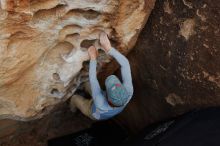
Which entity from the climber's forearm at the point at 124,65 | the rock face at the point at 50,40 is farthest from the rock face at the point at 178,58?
the climber's forearm at the point at 124,65

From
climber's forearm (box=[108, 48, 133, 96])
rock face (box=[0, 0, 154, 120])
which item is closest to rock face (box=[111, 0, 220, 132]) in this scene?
rock face (box=[0, 0, 154, 120])

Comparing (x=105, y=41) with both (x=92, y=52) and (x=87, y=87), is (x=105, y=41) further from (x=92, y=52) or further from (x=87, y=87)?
(x=87, y=87)

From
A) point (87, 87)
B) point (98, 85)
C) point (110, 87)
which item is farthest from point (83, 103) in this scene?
point (110, 87)

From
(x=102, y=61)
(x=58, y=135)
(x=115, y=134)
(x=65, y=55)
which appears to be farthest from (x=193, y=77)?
(x=58, y=135)

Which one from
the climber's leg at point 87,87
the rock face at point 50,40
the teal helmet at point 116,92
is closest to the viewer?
the rock face at point 50,40

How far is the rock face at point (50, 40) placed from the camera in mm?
1295

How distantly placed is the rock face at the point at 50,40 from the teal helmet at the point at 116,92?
16 cm

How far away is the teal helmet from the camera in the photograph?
1.42m

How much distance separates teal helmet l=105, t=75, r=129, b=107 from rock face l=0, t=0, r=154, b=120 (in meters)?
0.16

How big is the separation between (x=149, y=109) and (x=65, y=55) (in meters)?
0.60

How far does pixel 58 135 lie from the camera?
6.91 feet

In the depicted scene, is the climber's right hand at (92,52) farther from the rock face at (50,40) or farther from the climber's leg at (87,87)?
the climber's leg at (87,87)

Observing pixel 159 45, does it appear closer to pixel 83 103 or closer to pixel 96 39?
pixel 96 39

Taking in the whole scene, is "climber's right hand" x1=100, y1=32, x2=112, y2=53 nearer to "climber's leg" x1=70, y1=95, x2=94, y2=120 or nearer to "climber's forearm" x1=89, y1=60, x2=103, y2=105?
"climber's forearm" x1=89, y1=60, x2=103, y2=105
